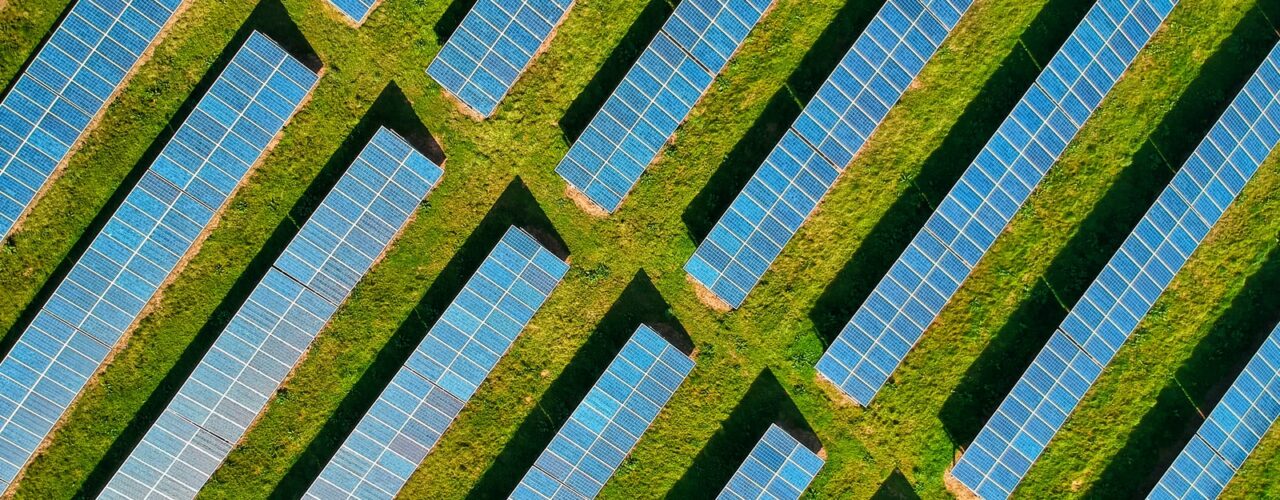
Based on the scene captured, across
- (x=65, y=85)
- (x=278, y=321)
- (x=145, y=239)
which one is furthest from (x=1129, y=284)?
(x=65, y=85)

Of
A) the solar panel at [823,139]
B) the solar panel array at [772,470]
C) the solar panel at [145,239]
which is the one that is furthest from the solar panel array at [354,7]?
the solar panel array at [772,470]

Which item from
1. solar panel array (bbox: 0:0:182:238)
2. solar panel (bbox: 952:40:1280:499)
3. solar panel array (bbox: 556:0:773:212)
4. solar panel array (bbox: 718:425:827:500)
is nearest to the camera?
solar panel array (bbox: 0:0:182:238)

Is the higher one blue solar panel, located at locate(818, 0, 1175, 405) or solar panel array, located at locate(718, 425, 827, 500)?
blue solar panel, located at locate(818, 0, 1175, 405)

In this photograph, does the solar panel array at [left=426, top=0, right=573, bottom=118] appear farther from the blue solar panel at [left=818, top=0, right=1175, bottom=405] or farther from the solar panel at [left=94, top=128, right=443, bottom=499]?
the blue solar panel at [left=818, top=0, right=1175, bottom=405]

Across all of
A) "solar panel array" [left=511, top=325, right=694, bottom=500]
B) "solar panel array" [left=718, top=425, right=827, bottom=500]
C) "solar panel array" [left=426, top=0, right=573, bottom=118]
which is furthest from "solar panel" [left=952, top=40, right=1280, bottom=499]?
"solar panel array" [left=426, top=0, right=573, bottom=118]

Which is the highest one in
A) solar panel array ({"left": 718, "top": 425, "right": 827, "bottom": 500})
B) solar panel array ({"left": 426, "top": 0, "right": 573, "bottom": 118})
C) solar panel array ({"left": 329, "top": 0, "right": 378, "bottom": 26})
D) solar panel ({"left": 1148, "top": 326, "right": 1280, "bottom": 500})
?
solar panel ({"left": 1148, "top": 326, "right": 1280, "bottom": 500})

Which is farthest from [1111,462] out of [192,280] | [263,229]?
[192,280]

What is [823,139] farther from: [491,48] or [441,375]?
[441,375]

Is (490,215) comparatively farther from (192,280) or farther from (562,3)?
(192,280)
